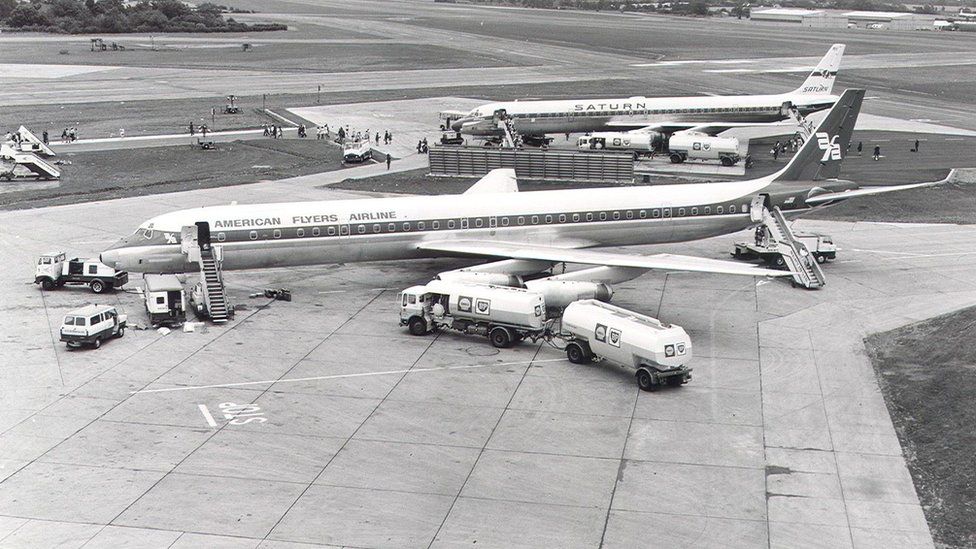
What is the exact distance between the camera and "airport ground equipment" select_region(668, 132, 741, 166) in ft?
272

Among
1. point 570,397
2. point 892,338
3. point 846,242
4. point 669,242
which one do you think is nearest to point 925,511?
point 570,397

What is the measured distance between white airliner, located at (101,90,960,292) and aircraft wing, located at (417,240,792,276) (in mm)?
71

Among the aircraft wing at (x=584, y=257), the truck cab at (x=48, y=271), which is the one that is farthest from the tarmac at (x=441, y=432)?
the aircraft wing at (x=584, y=257)

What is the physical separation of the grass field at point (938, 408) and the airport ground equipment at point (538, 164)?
1296 inches

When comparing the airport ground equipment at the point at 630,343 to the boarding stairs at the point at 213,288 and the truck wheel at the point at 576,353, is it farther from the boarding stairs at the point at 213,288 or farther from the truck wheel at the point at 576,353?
the boarding stairs at the point at 213,288

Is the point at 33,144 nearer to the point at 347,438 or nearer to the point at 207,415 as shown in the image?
the point at 207,415

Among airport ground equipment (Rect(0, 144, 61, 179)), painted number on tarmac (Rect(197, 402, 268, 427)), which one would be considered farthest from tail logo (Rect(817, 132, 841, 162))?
airport ground equipment (Rect(0, 144, 61, 179))

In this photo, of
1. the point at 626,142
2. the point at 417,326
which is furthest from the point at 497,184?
the point at 626,142

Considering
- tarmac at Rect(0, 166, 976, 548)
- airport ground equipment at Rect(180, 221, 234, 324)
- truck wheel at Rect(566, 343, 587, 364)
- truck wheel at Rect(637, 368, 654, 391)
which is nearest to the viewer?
tarmac at Rect(0, 166, 976, 548)

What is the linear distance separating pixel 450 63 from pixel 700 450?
4853 inches

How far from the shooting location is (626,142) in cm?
8600

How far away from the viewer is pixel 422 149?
289 ft

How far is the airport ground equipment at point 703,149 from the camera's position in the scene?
82.9m

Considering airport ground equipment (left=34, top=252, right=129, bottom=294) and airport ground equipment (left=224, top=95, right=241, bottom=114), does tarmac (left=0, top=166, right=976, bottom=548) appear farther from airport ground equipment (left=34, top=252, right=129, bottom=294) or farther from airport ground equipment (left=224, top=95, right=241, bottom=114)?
airport ground equipment (left=224, top=95, right=241, bottom=114)
